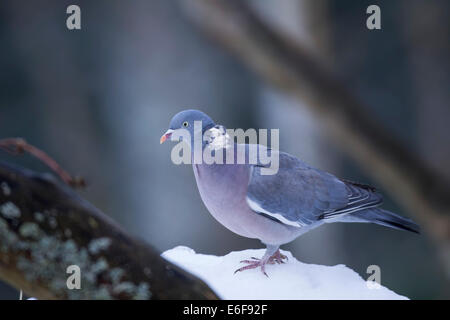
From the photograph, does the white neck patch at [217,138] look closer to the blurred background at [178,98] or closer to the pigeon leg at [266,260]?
the pigeon leg at [266,260]

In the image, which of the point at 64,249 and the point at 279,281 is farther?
the point at 279,281

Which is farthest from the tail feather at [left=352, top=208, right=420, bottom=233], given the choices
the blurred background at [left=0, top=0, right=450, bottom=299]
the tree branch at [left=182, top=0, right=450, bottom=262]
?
the blurred background at [left=0, top=0, right=450, bottom=299]

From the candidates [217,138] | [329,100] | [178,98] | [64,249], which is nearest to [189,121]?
[217,138]

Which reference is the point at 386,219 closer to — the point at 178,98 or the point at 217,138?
the point at 217,138

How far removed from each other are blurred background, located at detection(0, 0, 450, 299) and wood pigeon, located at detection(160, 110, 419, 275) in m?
1.75

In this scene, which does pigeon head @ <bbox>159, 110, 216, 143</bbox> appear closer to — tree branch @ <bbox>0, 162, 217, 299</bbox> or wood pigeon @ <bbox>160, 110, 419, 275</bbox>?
wood pigeon @ <bbox>160, 110, 419, 275</bbox>

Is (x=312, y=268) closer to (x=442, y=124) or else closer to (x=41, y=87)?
(x=442, y=124)

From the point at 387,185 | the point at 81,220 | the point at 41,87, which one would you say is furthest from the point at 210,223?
Answer: the point at 81,220

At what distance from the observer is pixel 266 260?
113 centimetres

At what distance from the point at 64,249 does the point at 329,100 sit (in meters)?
1.69

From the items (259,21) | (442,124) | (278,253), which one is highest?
(259,21)

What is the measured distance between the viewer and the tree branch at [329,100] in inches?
92.0
